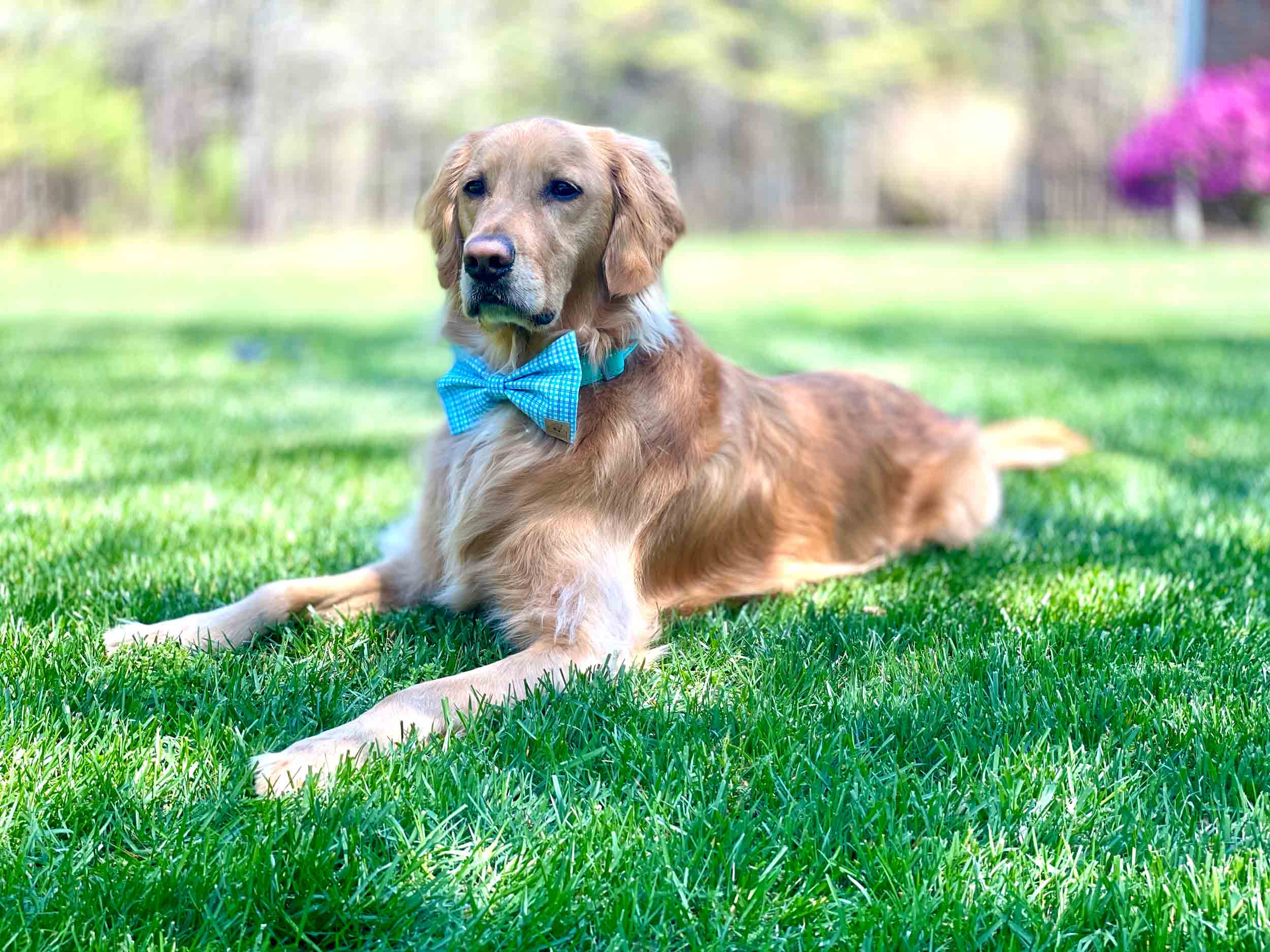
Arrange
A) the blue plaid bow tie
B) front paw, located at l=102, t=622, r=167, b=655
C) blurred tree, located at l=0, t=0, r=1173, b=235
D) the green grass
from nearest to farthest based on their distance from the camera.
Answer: the green grass < front paw, located at l=102, t=622, r=167, b=655 < the blue plaid bow tie < blurred tree, located at l=0, t=0, r=1173, b=235

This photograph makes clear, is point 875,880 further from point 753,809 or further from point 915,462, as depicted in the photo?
point 915,462

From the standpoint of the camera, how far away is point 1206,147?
1336 cm

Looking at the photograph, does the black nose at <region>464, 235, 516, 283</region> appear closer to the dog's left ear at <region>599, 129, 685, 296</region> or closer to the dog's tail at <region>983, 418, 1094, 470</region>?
the dog's left ear at <region>599, 129, 685, 296</region>

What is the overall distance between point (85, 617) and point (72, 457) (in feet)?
7.62

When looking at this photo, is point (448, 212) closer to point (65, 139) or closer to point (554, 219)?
point (554, 219)

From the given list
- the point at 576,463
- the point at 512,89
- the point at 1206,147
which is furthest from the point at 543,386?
the point at 512,89

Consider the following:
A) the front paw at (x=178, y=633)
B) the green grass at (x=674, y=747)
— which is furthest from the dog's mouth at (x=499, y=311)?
the front paw at (x=178, y=633)

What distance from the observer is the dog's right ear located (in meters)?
3.28

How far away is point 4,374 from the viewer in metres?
7.54

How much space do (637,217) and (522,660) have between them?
125 cm

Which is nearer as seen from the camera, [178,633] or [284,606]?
[178,633]

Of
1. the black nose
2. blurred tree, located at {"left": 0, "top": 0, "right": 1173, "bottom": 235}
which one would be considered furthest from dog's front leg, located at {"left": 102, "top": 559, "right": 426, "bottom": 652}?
blurred tree, located at {"left": 0, "top": 0, "right": 1173, "bottom": 235}

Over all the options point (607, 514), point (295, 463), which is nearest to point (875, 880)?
point (607, 514)

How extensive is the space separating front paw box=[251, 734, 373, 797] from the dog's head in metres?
1.18
